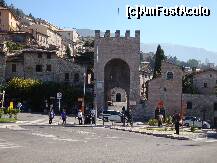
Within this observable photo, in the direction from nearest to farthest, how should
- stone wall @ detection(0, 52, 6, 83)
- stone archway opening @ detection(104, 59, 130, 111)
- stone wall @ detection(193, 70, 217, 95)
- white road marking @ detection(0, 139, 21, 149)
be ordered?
white road marking @ detection(0, 139, 21, 149) < stone wall @ detection(193, 70, 217, 95) < stone wall @ detection(0, 52, 6, 83) < stone archway opening @ detection(104, 59, 130, 111)

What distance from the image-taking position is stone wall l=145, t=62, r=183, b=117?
6581 centimetres

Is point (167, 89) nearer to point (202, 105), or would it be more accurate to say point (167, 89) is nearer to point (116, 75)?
point (202, 105)

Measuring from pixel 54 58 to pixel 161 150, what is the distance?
164 feet

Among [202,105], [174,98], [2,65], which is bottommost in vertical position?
[202,105]

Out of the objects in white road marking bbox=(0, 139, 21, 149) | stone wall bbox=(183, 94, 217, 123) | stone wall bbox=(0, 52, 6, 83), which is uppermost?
stone wall bbox=(0, 52, 6, 83)

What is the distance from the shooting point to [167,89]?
66.2 m

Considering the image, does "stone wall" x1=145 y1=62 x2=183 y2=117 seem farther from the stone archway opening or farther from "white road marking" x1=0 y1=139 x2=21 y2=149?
"white road marking" x1=0 y1=139 x2=21 y2=149

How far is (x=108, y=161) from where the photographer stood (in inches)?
750

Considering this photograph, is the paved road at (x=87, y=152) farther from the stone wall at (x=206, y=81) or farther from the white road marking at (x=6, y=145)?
the stone wall at (x=206, y=81)

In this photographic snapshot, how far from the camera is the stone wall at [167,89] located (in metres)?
65.8

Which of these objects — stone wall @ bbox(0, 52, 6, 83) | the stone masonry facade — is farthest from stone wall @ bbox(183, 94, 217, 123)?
stone wall @ bbox(0, 52, 6, 83)

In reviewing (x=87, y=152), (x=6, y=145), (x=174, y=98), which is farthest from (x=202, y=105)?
(x=87, y=152)

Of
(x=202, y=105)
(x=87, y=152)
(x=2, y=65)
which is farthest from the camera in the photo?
(x=2, y=65)

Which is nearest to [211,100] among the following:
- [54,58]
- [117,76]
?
[117,76]
